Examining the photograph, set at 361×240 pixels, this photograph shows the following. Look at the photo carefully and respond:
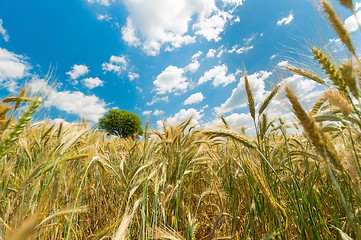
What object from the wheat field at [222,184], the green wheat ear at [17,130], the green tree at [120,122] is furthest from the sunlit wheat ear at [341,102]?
the green tree at [120,122]

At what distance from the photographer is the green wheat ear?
2.99 feet

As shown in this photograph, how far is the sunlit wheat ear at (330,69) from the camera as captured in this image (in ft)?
3.67

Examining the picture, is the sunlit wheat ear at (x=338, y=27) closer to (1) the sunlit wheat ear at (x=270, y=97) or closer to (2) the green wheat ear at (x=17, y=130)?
(1) the sunlit wheat ear at (x=270, y=97)

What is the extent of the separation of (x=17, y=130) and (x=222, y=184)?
205 centimetres

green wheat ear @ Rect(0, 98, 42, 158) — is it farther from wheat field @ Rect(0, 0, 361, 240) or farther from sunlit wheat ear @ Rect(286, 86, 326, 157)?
sunlit wheat ear @ Rect(286, 86, 326, 157)

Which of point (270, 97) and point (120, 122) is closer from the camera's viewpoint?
point (270, 97)

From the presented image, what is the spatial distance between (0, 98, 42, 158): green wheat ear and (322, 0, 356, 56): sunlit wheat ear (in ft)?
4.61

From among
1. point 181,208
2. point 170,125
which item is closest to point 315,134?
point 181,208

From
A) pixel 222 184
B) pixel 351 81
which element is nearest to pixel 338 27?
pixel 351 81

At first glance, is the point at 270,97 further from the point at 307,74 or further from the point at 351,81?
the point at 351,81

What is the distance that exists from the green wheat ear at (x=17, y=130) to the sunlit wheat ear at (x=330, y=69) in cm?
140

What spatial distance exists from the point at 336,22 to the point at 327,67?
22 cm

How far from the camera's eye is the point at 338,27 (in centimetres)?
111

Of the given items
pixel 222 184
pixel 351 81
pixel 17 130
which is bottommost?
pixel 222 184
